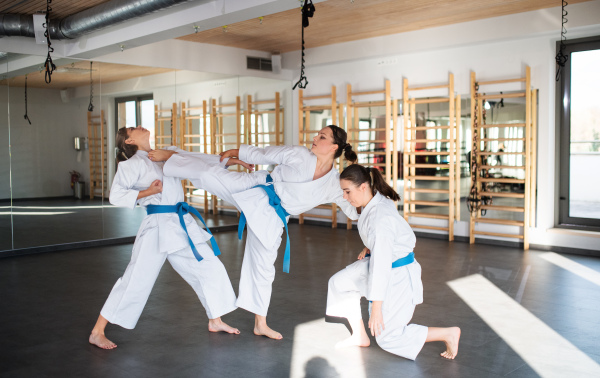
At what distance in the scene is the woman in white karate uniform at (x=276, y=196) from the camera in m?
3.19

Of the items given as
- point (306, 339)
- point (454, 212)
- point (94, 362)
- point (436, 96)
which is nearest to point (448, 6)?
point (436, 96)

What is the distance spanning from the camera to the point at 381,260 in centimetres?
282

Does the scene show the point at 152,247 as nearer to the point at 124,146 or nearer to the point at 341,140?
the point at 124,146

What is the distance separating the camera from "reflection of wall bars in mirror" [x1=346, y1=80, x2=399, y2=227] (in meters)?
7.73

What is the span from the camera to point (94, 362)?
2.97 metres

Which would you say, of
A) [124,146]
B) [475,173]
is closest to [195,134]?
[475,173]

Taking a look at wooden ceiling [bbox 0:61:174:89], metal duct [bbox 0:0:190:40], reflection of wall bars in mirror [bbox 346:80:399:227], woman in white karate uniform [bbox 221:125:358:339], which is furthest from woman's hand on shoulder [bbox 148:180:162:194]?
reflection of wall bars in mirror [bbox 346:80:399:227]

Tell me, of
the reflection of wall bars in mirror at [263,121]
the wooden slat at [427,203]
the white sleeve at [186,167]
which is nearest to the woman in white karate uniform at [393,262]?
the white sleeve at [186,167]

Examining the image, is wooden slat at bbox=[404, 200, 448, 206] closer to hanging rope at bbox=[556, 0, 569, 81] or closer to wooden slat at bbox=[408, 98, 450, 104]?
wooden slat at bbox=[408, 98, 450, 104]

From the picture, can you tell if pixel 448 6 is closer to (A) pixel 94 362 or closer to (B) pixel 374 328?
(B) pixel 374 328

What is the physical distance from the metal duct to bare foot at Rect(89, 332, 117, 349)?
2890mm

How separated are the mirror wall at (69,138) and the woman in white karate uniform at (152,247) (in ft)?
11.5

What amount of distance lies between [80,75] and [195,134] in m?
1.95

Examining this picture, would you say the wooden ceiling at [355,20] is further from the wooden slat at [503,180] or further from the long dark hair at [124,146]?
the long dark hair at [124,146]
